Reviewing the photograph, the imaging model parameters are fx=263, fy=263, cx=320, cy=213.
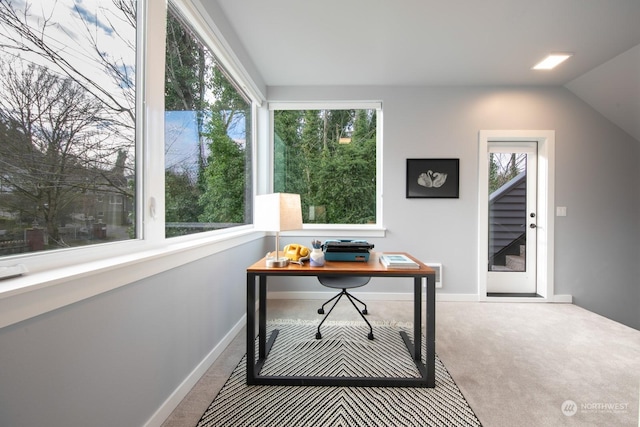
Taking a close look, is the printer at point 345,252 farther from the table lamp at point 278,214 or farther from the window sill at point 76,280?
the window sill at point 76,280

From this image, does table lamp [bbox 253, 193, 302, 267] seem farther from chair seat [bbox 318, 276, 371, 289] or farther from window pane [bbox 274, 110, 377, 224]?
window pane [bbox 274, 110, 377, 224]

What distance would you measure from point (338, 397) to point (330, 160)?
2517mm

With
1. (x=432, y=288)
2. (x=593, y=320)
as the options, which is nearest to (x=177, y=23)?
(x=432, y=288)

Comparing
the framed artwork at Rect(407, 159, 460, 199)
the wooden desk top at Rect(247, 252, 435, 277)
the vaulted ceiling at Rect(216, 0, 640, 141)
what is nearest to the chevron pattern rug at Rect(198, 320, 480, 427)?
the wooden desk top at Rect(247, 252, 435, 277)

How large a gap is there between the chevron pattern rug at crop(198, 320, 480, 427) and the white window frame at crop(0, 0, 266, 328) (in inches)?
34.4

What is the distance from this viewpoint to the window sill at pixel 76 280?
0.73 meters

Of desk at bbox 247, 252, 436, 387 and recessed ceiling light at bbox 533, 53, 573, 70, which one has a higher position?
recessed ceiling light at bbox 533, 53, 573, 70

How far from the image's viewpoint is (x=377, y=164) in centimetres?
334

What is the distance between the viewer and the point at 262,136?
330 centimetres

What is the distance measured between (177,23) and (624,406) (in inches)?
138

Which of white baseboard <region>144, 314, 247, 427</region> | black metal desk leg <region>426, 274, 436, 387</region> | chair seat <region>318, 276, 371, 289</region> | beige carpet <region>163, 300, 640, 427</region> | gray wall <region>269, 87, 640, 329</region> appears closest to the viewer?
white baseboard <region>144, 314, 247, 427</region>

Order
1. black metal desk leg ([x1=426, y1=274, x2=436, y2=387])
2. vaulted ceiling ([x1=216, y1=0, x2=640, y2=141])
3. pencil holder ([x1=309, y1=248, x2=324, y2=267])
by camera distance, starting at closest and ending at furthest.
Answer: black metal desk leg ([x1=426, y1=274, x2=436, y2=387])
pencil holder ([x1=309, y1=248, x2=324, y2=267])
vaulted ceiling ([x1=216, y1=0, x2=640, y2=141])

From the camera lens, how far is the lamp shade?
64.4 inches

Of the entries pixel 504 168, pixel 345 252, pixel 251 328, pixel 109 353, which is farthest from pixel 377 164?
pixel 109 353
